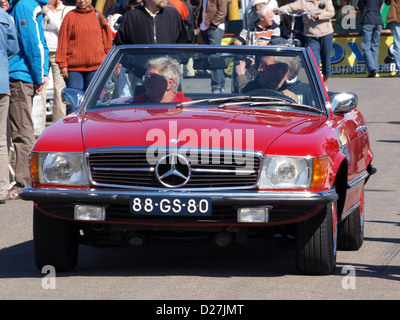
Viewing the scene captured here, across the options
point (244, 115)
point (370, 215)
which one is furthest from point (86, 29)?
point (244, 115)

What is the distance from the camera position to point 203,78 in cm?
799

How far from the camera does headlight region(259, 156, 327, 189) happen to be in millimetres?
6379

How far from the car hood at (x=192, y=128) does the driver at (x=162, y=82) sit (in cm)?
50

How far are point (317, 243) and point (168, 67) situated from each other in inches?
81.7

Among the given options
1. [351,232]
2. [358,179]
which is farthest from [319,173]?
[351,232]

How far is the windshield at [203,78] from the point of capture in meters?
7.64

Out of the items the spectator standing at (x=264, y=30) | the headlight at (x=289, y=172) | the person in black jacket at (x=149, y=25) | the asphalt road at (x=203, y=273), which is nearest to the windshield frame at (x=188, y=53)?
the asphalt road at (x=203, y=273)

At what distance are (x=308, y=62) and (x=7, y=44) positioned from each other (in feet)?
12.0

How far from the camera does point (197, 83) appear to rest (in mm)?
8055

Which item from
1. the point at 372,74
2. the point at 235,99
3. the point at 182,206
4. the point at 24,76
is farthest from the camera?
the point at 372,74

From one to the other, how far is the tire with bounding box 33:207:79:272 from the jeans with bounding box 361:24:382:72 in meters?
17.9

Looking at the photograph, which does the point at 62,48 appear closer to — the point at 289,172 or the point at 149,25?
the point at 149,25

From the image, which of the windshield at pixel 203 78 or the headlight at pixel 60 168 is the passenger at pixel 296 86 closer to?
the windshield at pixel 203 78

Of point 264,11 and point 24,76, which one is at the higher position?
point 264,11
